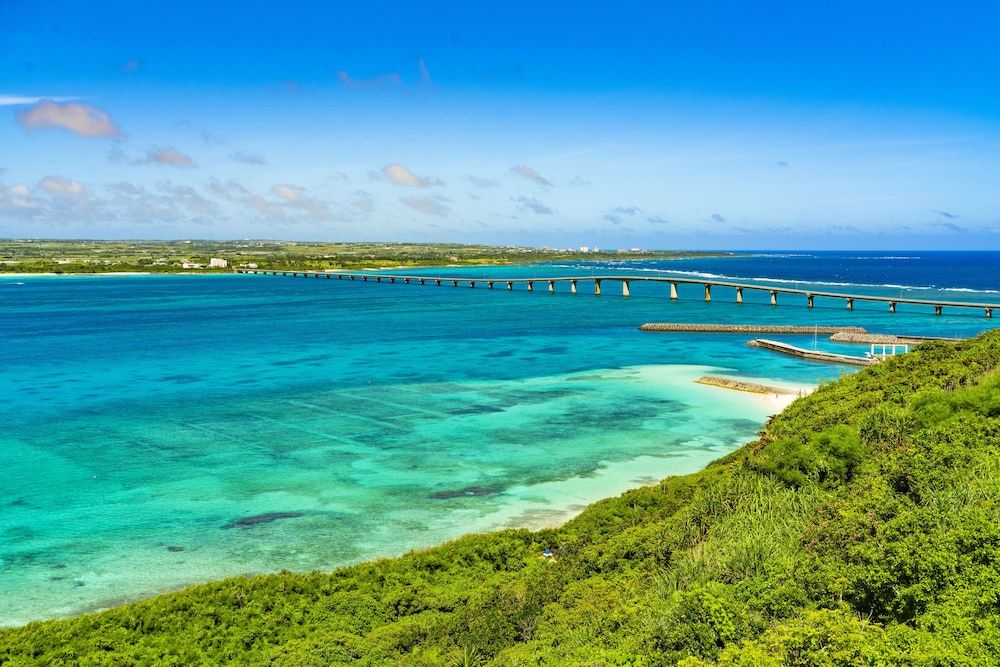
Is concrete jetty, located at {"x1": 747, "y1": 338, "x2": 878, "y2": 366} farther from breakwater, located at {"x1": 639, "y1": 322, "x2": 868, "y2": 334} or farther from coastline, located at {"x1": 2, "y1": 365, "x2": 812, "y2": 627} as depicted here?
coastline, located at {"x1": 2, "y1": 365, "x2": 812, "y2": 627}

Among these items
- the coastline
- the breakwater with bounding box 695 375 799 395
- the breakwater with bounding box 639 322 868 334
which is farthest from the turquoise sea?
the breakwater with bounding box 639 322 868 334

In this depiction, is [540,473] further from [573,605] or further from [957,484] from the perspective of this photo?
[957,484]

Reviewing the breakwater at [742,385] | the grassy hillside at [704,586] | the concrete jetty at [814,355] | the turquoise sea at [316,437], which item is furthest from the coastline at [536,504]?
the concrete jetty at [814,355]

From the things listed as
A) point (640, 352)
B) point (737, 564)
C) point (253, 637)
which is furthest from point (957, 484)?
point (640, 352)

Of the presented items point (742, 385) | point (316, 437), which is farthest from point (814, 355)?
point (316, 437)

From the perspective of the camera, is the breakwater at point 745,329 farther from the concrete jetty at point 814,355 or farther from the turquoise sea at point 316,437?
the concrete jetty at point 814,355

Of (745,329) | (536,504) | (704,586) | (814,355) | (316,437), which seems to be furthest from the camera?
(745,329)

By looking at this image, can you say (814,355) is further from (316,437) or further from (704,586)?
(704,586)
